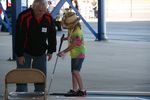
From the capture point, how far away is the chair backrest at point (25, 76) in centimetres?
760

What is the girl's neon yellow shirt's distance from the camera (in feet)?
31.5

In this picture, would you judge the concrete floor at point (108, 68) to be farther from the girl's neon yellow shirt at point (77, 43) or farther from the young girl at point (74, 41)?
the girl's neon yellow shirt at point (77, 43)

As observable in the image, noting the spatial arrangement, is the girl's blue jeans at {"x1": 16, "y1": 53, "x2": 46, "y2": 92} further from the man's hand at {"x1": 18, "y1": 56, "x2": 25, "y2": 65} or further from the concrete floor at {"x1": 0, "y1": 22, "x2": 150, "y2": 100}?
the concrete floor at {"x1": 0, "y1": 22, "x2": 150, "y2": 100}

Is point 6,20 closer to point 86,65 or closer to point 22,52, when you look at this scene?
point 86,65

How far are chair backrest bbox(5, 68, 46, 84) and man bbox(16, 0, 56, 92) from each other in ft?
3.88

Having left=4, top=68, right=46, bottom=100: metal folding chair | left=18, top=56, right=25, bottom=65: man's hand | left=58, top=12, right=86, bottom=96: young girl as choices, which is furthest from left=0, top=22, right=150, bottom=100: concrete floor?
left=4, top=68, right=46, bottom=100: metal folding chair

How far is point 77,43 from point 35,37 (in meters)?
1.06

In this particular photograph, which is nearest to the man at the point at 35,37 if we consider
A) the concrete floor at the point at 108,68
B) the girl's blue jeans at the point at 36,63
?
the girl's blue jeans at the point at 36,63

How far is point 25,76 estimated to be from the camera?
7.64 meters

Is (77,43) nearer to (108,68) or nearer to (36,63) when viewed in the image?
(36,63)

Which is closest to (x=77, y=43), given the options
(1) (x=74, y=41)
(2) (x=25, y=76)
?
(1) (x=74, y=41)

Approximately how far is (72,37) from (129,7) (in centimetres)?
4760

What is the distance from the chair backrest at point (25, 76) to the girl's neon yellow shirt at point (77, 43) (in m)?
2.11

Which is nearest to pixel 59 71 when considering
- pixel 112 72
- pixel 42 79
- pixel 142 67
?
pixel 112 72
